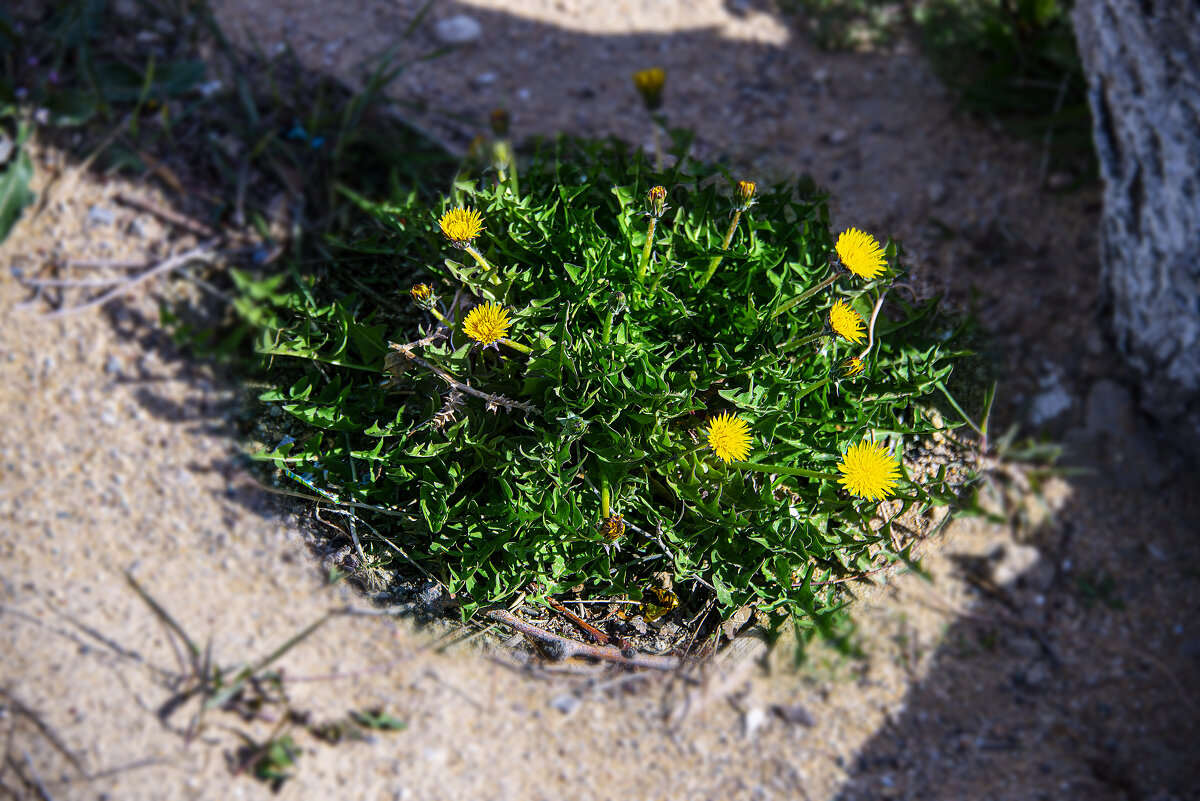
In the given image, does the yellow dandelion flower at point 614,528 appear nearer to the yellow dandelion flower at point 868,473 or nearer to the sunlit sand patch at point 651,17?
the yellow dandelion flower at point 868,473

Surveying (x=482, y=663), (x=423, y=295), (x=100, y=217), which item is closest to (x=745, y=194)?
(x=423, y=295)

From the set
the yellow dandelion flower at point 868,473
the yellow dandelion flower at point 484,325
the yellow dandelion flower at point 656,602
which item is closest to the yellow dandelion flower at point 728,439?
the yellow dandelion flower at point 868,473

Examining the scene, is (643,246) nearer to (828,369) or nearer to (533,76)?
(828,369)

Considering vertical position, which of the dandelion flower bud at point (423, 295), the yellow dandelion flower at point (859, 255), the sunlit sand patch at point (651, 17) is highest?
the yellow dandelion flower at point (859, 255)

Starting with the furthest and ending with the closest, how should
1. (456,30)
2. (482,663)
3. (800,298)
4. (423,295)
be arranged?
1. (456,30)
2. (482,663)
3. (800,298)
4. (423,295)

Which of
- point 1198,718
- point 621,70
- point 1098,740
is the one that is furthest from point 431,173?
point 1198,718

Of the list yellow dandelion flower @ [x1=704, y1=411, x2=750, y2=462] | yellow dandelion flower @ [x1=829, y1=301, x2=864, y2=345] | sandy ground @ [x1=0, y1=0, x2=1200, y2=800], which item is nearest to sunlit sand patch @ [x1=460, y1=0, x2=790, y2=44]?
sandy ground @ [x1=0, y1=0, x2=1200, y2=800]

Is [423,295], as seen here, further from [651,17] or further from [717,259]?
[651,17]

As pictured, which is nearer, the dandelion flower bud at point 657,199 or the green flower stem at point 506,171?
the dandelion flower bud at point 657,199
